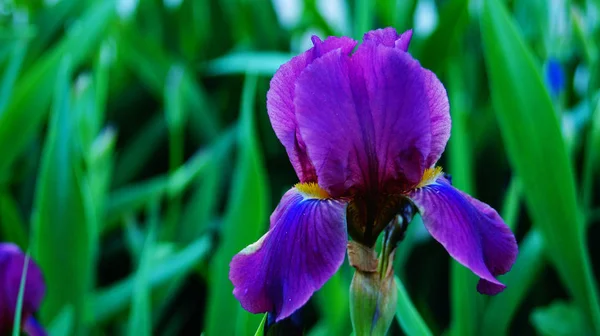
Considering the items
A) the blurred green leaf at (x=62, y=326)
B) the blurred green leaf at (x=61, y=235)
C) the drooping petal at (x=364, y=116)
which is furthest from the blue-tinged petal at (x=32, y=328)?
the drooping petal at (x=364, y=116)

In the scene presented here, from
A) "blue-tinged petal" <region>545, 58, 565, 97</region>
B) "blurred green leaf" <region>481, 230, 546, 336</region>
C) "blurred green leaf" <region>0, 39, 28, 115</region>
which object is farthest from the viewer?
"blurred green leaf" <region>0, 39, 28, 115</region>

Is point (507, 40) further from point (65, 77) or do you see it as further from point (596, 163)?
point (65, 77)

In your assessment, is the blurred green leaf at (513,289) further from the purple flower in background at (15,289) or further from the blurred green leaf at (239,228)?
the purple flower in background at (15,289)

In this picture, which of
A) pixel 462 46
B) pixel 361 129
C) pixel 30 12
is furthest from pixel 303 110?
pixel 30 12

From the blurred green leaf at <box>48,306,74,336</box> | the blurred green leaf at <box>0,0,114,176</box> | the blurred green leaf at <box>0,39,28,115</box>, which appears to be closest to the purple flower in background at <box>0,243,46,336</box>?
the blurred green leaf at <box>48,306,74,336</box>

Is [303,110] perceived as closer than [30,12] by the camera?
Yes

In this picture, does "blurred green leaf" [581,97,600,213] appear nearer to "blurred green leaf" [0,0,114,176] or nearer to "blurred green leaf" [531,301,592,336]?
"blurred green leaf" [531,301,592,336]

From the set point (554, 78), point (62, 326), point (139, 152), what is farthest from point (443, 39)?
point (62, 326)

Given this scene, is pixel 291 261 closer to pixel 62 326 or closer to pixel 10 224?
pixel 62 326

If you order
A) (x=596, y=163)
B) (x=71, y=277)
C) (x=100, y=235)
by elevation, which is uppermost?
(x=71, y=277)
